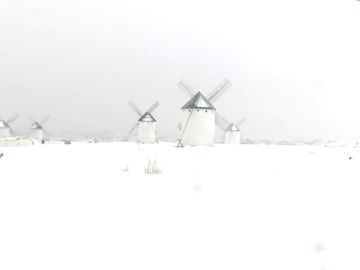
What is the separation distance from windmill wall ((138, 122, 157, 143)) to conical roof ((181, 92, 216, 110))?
10.3m

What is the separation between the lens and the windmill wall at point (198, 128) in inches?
826

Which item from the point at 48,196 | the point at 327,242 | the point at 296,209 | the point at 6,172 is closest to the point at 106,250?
the point at 327,242

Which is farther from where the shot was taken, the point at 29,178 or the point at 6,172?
the point at 6,172

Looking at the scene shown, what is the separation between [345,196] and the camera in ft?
16.6

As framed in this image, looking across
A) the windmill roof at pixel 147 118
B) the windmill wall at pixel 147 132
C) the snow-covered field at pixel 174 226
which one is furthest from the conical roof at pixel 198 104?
the snow-covered field at pixel 174 226

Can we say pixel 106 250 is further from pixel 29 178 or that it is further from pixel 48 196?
pixel 29 178

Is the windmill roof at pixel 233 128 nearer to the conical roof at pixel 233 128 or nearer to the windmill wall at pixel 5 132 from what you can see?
A: the conical roof at pixel 233 128

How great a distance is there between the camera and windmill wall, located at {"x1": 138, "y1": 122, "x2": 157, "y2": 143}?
104ft

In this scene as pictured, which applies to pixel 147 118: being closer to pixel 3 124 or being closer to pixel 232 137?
pixel 232 137

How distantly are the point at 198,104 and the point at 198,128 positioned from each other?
5.58ft

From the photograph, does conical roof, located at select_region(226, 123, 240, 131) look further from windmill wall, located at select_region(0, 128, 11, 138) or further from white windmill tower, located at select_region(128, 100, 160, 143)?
windmill wall, located at select_region(0, 128, 11, 138)

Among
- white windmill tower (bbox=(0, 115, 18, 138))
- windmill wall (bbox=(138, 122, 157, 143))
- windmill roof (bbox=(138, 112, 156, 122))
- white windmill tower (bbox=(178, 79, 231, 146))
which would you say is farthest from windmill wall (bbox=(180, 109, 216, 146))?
white windmill tower (bbox=(0, 115, 18, 138))

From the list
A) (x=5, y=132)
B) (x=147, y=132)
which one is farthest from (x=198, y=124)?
(x=5, y=132)

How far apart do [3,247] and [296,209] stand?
10.5 feet
